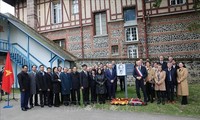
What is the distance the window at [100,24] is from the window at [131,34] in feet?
6.77

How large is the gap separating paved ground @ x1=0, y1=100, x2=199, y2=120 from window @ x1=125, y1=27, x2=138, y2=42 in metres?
11.1

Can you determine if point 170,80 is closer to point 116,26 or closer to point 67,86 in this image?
point 67,86

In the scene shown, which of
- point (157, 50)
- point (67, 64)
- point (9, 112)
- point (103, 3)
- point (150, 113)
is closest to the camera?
point (150, 113)

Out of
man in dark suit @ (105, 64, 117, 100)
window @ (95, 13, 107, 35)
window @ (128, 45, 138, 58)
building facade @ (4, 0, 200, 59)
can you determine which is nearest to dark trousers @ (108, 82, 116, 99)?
man in dark suit @ (105, 64, 117, 100)

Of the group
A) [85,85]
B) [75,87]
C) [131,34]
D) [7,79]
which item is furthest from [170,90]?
[131,34]

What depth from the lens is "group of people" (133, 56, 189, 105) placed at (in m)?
9.61

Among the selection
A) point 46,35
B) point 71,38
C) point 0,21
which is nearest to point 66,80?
point 0,21

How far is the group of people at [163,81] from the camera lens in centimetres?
961

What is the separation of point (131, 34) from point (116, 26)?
57.0 inches

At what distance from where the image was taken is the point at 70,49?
69.9 feet

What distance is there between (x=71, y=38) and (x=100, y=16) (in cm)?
330

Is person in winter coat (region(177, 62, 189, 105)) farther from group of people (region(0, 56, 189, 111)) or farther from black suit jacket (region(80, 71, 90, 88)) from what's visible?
black suit jacket (region(80, 71, 90, 88))

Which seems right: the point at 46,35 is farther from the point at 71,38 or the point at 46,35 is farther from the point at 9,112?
the point at 9,112

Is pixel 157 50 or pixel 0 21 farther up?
pixel 0 21
